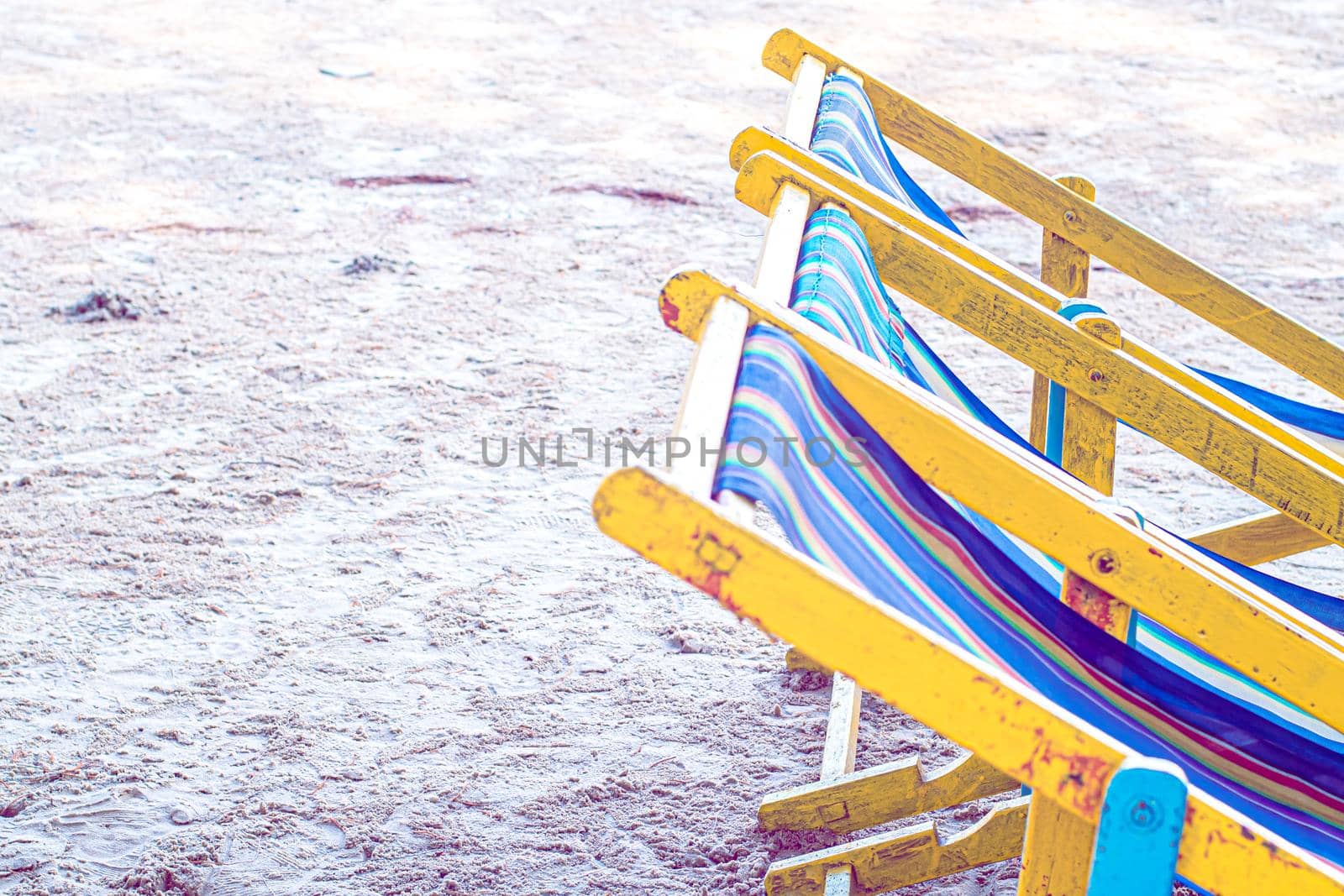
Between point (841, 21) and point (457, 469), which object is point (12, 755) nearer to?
point (457, 469)

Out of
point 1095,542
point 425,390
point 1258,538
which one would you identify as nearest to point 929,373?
point 1095,542

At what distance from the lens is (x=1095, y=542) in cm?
134

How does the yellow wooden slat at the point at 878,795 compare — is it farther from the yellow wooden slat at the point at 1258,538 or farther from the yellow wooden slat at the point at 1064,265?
the yellow wooden slat at the point at 1064,265

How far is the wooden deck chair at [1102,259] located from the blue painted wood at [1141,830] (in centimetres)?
92

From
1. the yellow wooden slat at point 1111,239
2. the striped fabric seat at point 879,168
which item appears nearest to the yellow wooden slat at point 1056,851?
the striped fabric seat at point 879,168

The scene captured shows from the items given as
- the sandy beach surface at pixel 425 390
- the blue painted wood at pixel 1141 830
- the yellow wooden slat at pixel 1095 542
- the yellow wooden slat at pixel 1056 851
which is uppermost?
the yellow wooden slat at pixel 1095 542

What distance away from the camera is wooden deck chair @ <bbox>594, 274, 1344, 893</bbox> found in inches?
43.9

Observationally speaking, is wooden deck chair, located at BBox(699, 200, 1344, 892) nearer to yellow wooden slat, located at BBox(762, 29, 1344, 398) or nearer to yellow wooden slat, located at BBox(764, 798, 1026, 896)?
yellow wooden slat, located at BBox(764, 798, 1026, 896)

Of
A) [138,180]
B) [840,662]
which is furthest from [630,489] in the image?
[138,180]

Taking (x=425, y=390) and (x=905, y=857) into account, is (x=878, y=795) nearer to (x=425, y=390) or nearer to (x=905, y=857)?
(x=905, y=857)

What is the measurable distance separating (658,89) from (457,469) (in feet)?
12.7

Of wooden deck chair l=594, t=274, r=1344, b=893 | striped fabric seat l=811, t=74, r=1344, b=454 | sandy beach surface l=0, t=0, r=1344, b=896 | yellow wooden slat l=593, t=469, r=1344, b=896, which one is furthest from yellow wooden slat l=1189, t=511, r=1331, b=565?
yellow wooden slat l=593, t=469, r=1344, b=896

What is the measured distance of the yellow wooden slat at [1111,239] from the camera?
7.70ft

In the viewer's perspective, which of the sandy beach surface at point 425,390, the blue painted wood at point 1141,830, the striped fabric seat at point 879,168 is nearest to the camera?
the blue painted wood at point 1141,830
